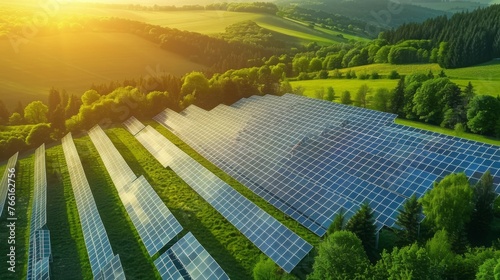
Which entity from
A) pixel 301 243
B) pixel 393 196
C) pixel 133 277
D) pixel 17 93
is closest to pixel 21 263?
pixel 133 277

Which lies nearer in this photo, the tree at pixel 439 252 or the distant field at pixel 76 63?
the tree at pixel 439 252

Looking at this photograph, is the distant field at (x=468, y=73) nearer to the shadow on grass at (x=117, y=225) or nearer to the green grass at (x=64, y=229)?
the shadow on grass at (x=117, y=225)

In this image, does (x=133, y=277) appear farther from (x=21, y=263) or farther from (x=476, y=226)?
(x=476, y=226)

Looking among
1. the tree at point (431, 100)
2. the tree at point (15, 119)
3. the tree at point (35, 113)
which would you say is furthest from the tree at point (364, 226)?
the tree at point (15, 119)

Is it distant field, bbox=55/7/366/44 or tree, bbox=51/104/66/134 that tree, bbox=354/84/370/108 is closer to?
tree, bbox=51/104/66/134

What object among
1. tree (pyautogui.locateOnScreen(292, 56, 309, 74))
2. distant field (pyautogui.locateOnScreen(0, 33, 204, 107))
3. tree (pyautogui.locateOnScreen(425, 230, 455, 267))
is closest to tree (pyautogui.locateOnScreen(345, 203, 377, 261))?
tree (pyautogui.locateOnScreen(425, 230, 455, 267))

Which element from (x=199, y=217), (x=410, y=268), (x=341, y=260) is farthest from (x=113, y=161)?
(x=410, y=268)

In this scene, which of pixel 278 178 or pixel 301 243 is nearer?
pixel 301 243
